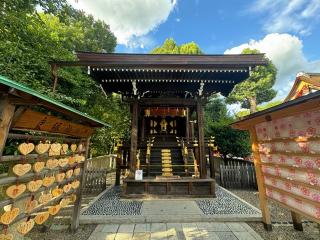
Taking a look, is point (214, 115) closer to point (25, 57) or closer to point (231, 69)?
point (231, 69)

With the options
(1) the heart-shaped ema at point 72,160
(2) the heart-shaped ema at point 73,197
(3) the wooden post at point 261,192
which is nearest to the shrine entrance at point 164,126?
(3) the wooden post at point 261,192

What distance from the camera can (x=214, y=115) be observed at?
2177cm

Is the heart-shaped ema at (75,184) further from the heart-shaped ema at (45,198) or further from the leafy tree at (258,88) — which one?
the leafy tree at (258,88)

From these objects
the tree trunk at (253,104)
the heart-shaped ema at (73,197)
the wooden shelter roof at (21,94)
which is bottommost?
the heart-shaped ema at (73,197)

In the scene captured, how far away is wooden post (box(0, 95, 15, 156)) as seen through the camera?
7.01ft

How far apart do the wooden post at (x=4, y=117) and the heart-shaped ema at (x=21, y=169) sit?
0.45 m

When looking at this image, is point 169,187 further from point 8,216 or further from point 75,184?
point 8,216

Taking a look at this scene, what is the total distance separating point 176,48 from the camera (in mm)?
24438

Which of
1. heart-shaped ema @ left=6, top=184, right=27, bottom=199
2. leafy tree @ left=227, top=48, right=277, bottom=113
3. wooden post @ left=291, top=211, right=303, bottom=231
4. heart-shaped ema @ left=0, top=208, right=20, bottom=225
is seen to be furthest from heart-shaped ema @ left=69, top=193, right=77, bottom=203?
leafy tree @ left=227, top=48, right=277, bottom=113

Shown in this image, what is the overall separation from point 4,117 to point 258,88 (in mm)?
28068

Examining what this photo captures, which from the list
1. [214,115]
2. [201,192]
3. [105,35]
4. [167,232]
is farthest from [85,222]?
[214,115]

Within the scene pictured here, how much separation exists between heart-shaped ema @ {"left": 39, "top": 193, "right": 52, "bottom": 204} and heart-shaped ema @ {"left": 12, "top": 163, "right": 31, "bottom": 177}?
758 millimetres

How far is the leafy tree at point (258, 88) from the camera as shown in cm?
2475

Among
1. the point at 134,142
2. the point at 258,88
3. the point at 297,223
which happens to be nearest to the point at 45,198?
the point at 134,142
